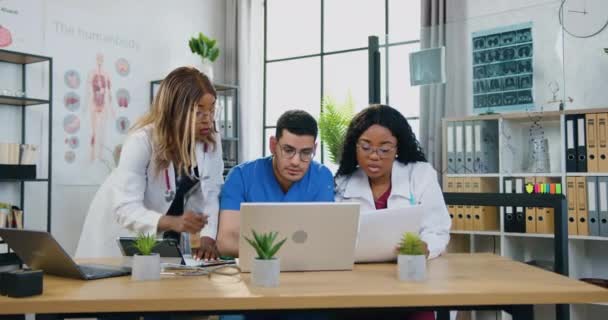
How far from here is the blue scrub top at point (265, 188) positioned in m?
2.02

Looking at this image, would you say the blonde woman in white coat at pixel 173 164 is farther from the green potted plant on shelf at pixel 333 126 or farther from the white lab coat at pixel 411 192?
the green potted plant on shelf at pixel 333 126

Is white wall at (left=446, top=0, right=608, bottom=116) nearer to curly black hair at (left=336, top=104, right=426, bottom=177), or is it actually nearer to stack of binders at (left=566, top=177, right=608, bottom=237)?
stack of binders at (left=566, top=177, right=608, bottom=237)

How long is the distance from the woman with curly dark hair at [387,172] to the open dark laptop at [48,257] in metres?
0.87

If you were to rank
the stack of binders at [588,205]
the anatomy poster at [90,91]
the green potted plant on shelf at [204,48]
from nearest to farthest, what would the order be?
the stack of binders at [588,205] → the anatomy poster at [90,91] → the green potted plant on shelf at [204,48]

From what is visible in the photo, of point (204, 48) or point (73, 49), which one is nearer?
point (73, 49)

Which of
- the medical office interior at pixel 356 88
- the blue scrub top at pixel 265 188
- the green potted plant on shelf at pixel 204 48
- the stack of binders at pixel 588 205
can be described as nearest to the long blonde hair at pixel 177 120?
the blue scrub top at pixel 265 188

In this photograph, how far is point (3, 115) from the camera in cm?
407

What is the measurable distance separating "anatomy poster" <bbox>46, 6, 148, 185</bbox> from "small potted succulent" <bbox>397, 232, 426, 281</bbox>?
11.2 feet

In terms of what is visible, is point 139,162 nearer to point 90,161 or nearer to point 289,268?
point 289,268

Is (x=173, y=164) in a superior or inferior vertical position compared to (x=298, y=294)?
superior

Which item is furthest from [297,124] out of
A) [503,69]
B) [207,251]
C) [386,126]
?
[503,69]

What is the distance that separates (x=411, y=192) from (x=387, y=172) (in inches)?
4.3

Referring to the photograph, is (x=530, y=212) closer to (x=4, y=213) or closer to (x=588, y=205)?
(x=588, y=205)

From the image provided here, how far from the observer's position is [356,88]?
518 cm
